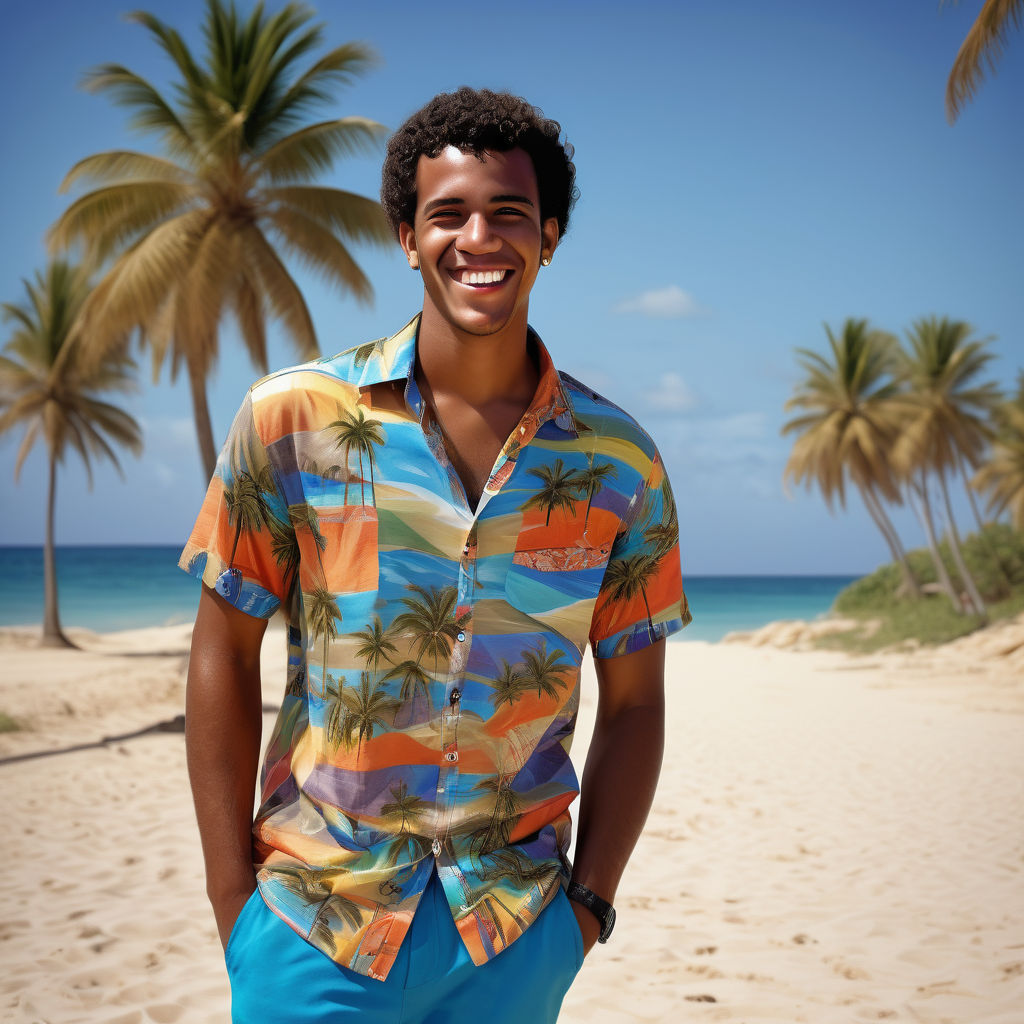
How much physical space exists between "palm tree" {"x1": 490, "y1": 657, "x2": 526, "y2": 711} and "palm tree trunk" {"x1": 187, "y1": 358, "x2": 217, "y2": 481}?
14.2m

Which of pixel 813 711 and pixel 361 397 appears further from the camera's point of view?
pixel 813 711

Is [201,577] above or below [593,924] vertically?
above

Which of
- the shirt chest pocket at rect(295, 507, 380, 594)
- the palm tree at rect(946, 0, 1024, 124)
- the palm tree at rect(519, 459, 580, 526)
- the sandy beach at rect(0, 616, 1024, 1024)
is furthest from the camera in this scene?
the palm tree at rect(946, 0, 1024, 124)

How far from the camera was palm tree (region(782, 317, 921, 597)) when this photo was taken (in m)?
26.3

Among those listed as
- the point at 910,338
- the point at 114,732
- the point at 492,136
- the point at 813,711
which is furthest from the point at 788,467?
the point at 492,136

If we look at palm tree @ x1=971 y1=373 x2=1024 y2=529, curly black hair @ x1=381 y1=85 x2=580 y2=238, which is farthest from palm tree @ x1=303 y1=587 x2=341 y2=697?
palm tree @ x1=971 y1=373 x2=1024 y2=529

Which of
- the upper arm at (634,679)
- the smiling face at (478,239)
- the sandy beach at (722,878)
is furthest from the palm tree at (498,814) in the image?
the sandy beach at (722,878)

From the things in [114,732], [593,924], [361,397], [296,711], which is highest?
[361,397]

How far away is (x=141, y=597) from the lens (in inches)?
2040

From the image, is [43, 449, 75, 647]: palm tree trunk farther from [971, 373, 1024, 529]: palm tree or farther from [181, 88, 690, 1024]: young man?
[971, 373, 1024, 529]: palm tree

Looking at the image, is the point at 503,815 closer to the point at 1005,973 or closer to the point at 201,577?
the point at 201,577

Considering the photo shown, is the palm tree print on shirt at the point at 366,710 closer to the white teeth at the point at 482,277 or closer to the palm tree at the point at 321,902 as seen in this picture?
the palm tree at the point at 321,902

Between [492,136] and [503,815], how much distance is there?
1.15 m

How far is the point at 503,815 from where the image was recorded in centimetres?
153
